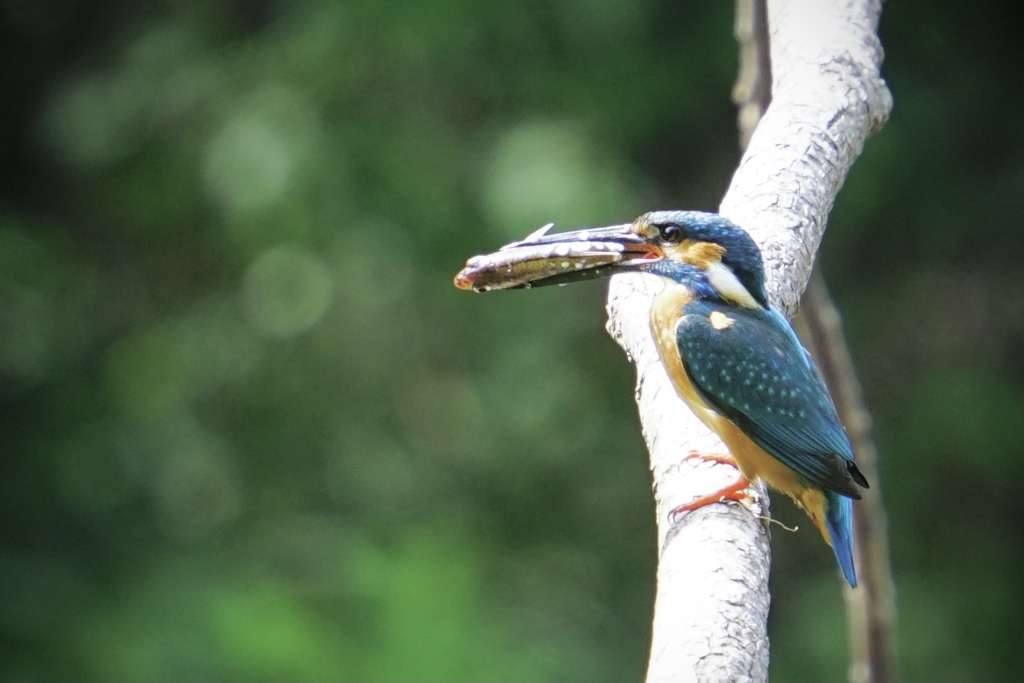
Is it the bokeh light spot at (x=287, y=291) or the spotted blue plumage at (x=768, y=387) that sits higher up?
the bokeh light spot at (x=287, y=291)

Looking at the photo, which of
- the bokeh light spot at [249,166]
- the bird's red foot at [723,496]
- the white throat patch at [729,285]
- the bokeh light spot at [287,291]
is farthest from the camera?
the bokeh light spot at [287,291]

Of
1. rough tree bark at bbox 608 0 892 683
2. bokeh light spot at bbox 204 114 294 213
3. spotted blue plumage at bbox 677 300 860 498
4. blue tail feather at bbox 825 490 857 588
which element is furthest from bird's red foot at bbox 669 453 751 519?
bokeh light spot at bbox 204 114 294 213

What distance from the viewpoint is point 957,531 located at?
3.79 meters

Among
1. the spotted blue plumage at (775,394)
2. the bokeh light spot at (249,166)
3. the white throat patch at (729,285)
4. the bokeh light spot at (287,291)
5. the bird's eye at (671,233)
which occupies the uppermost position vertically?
the bokeh light spot at (249,166)

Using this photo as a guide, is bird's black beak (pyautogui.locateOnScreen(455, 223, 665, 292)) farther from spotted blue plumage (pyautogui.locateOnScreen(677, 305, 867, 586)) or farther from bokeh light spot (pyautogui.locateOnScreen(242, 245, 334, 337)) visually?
bokeh light spot (pyautogui.locateOnScreen(242, 245, 334, 337))

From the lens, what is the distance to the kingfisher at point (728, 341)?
161 centimetres

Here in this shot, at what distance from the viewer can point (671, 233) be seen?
178 cm

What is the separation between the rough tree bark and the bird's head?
0.11 m

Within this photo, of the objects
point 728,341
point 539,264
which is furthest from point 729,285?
point 539,264

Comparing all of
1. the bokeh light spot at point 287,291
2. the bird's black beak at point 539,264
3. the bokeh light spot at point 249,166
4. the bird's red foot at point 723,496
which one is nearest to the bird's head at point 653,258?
the bird's black beak at point 539,264

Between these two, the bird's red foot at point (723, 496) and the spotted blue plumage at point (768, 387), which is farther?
the spotted blue plumage at point (768, 387)

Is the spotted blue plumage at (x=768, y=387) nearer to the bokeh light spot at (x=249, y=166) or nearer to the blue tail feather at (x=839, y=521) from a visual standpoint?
the blue tail feather at (x=839, y=521)

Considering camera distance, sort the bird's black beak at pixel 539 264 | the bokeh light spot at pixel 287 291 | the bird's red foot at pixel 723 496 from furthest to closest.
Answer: the bokeh light spot at pixel 287 291 → the bird's black beak at pixel 539 264 → the bird's red foot at pixel 723 496

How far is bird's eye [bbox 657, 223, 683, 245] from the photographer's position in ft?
5.80
